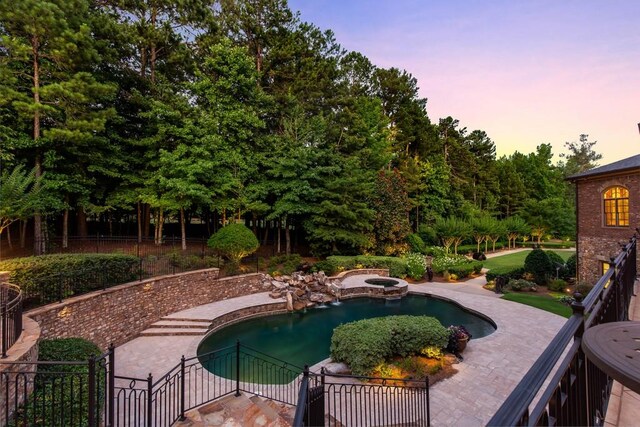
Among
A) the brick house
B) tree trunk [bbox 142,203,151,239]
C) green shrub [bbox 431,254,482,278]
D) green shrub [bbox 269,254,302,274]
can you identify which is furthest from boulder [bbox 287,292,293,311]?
the brick house

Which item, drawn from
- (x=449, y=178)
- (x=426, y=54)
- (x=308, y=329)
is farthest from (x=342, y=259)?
(x=449, y=178)

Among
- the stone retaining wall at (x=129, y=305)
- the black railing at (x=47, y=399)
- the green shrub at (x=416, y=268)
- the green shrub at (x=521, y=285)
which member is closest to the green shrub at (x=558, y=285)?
the green shrub at (x=521, y=285)

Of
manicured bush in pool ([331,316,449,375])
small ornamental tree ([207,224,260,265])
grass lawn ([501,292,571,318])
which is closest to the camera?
manicured bush in pool ([331,316,449,375])

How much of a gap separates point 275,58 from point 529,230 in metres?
36.5

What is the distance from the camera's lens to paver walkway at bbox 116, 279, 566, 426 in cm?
633

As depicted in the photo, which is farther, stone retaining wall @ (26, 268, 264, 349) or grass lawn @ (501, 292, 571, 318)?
grass lawn @ (501, 292, 571, 318)

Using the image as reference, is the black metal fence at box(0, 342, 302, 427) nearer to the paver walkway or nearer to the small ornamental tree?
the paver walkway

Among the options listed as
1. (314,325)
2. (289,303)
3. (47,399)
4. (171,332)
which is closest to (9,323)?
(47,399)

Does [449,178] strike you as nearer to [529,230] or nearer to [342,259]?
[529,230]

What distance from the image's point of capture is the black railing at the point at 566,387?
1165 mm

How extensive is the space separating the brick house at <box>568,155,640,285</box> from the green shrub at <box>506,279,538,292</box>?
218 centimetres

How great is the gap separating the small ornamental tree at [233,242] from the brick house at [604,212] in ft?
55.7

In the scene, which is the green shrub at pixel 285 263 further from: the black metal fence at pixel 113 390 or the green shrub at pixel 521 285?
the green shrub at pixel 521 285

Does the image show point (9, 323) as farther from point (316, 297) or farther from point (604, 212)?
point (604, 212)
